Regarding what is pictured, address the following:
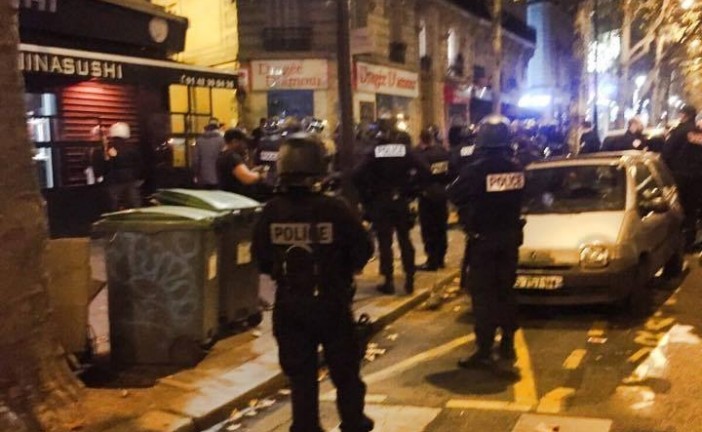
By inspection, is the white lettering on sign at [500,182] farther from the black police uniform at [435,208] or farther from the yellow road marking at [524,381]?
the black police uniform at [435,208]

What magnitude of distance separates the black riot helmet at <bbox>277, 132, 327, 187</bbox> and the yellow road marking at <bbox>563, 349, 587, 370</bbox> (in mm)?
3239

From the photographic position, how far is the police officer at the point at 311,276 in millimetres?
4609

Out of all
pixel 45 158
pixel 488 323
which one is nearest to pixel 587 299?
pixel 488 323

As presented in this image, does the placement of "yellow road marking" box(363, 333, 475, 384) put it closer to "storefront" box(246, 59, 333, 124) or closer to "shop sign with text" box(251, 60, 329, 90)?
"storefront" box(246, 59, 333, 124)

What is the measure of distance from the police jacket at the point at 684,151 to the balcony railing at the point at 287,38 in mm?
13024

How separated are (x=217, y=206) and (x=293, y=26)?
1712 centimetres

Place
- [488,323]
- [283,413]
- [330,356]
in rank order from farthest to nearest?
[488,323] → [283,413] → [330,356]

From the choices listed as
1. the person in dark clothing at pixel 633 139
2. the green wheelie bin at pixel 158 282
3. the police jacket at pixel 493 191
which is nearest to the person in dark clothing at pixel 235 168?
the green wheelie bin at pixel 158 282

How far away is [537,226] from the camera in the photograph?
8750 millimetres

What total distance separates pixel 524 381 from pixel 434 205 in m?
4.84

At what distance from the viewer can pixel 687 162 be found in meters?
12.4

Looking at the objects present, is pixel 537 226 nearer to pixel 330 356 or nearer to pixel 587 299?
pixel 587 299

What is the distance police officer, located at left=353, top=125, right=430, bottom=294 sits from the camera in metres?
9.50

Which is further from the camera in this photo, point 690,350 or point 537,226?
point 537,226
